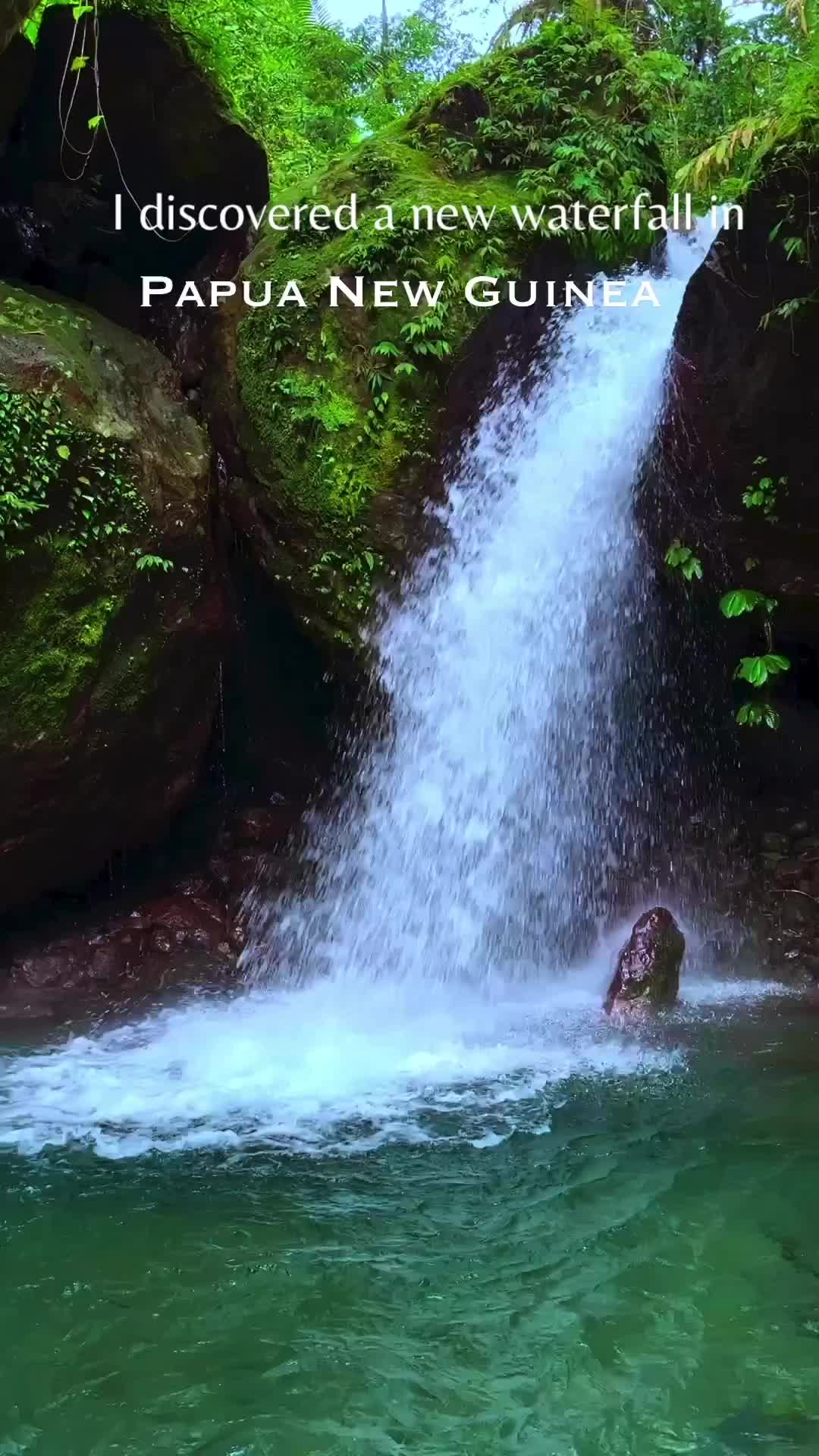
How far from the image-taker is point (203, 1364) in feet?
9.91

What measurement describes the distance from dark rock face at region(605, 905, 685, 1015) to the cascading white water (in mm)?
234

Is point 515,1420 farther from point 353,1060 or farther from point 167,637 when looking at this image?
point 167,637

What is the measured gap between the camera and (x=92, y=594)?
22.1ft

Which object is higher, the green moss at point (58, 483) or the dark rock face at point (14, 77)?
the dark rock face at point (14, 77)

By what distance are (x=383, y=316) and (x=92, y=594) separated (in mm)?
3053

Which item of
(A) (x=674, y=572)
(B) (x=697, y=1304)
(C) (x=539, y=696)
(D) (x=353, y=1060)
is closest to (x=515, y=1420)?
(B) (x=697, y=1304)

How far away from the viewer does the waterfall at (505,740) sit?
729cm

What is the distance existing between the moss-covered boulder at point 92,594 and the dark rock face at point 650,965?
3.46 metres

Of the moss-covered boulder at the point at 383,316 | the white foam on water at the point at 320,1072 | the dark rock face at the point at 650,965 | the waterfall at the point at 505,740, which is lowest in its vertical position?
the white foam on water at the point at 320,1072

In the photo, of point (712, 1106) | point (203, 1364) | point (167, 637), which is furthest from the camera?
point (167, 637)

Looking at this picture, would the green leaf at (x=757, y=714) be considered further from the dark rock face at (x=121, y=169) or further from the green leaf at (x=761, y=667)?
the dark rock face at (x=121, y=169)

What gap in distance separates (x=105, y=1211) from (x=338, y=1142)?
1010mm

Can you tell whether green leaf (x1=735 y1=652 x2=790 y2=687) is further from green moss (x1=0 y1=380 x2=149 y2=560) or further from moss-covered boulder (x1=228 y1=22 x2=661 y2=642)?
green moss (x1=0 y1=380 x2=149 y2=560)

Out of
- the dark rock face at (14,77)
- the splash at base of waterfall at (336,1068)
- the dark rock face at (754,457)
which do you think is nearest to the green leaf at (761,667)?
the dark rock face at (754,457)
